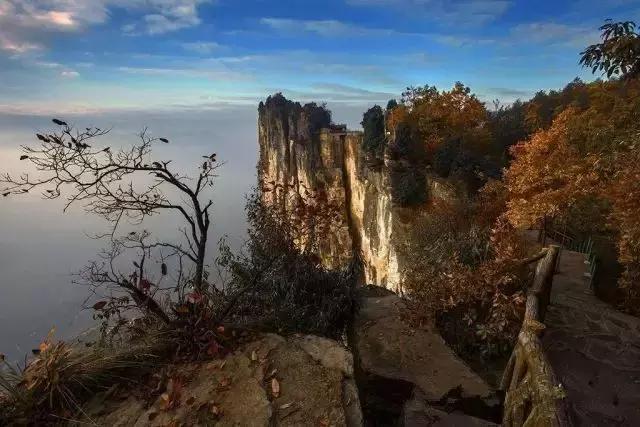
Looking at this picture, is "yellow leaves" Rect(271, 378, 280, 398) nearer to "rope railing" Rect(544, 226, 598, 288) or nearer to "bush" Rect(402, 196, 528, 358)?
"bush" Rect(402, 196, 528, 358)

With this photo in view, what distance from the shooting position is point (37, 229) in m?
198

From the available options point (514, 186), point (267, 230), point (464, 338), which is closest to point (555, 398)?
point (464, 338)

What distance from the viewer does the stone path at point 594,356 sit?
6.00 m

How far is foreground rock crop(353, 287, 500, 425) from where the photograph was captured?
5668mm

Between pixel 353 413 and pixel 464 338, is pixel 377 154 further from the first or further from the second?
pixel 353 413

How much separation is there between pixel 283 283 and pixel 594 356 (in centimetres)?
609

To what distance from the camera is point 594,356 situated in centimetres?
757

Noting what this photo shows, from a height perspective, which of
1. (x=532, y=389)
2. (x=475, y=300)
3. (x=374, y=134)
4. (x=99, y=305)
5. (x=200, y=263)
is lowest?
(x=475, y=300)

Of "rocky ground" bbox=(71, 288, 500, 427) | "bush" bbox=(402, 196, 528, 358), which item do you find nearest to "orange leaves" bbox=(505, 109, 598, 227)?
"bush" bbox=(402, 196, 528, 358)

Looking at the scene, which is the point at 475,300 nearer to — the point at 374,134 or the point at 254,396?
the point at 254,396

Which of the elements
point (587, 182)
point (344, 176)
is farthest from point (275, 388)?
point (344, 176)

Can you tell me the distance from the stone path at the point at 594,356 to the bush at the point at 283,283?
389cm

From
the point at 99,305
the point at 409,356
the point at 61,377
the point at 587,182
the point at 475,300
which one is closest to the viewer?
the point at 61,377

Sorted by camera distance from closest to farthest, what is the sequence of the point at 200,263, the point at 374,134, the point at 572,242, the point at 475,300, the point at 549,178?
1. the point at 200,263
2. the point at 475,300
3. the point at 549,178
4. the point at 572,242
5. the point at 374,134
